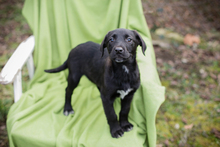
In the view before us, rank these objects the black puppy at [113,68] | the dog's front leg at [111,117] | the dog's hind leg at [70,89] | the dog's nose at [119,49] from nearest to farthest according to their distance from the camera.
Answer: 1. the dog's nose at [119,49]
2. the black puppy at [113,68]
3. the dog's front leg at [111,117]
4. the dog's hind leg at [70,89]

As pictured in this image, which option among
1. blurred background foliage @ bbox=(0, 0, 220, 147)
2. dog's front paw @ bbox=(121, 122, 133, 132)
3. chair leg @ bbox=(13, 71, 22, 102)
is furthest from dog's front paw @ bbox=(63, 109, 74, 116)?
blurred background foliage @ bbox=(0, 0, 220, 147)

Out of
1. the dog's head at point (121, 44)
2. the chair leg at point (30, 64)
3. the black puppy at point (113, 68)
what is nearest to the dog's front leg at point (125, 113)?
the black puppy at point (113, 68)

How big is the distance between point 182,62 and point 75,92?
2.91 m

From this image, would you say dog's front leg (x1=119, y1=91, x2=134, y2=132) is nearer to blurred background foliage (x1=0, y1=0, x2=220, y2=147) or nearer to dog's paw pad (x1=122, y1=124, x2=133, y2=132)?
dog's paw pad (x1=122, y1=124, x2=133, y2=132)

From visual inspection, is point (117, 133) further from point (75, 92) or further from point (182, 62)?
point (182, 62)

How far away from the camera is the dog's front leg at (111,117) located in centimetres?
223

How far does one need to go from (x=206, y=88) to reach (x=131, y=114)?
2.22 m

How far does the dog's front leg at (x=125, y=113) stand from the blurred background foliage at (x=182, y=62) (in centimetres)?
82

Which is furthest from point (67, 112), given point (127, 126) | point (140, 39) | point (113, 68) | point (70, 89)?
point (140, 39)

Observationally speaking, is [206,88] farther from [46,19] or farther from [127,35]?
[46,19]

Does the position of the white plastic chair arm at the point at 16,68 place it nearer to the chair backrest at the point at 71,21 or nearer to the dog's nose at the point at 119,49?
the chair backrest at the point at 71,21

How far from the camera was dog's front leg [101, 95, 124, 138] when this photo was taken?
2.23 meters

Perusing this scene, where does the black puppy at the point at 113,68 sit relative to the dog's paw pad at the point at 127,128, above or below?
above

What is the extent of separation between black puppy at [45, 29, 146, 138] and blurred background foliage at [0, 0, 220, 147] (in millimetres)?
1092
